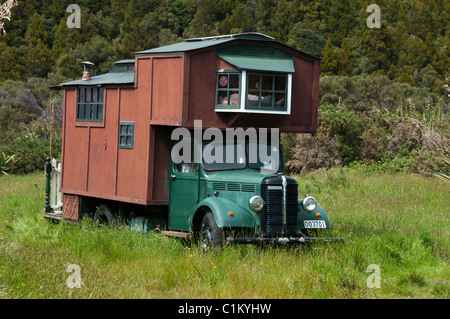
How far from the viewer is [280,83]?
10.6m

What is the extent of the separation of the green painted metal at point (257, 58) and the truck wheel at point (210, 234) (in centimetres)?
229

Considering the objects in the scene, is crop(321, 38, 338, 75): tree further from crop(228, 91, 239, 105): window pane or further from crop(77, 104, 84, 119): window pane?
crop(228, 91, 239, 105): window pane

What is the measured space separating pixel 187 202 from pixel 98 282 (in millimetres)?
3071

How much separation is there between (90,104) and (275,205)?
15.5 feet

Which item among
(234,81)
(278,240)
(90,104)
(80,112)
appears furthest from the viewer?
(80,112)

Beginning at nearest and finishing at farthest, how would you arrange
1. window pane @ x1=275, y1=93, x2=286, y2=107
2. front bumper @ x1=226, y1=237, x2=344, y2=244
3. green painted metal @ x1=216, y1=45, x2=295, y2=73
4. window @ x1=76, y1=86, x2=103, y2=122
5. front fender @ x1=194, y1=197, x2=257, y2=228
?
front bumper @ x1=226, y1=237, x2=344, y2=244 → front fender @ x1=194, y1=197, x2=257, y2=228 → green painted metal @ x1=216, y1=45, x2=295, y2=73 → window pane @ x1=275, y1=93, x2=286, y2=107 → window @ x1=76, y1=86, x2=103, y2=122

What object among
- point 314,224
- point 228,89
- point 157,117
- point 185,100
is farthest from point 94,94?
point 314,224

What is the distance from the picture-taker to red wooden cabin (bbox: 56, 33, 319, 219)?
33.5 ft

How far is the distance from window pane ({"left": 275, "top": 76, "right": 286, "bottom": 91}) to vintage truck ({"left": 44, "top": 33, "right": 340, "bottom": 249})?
0.6 inches

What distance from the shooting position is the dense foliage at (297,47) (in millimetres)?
24172

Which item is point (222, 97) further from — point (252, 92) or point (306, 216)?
point (306, 216)

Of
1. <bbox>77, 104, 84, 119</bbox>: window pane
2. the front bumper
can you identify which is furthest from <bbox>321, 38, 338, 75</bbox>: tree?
the front bumper

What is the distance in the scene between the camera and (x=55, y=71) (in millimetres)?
48094
